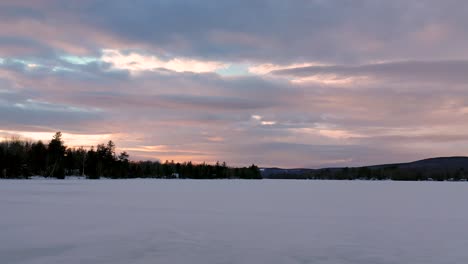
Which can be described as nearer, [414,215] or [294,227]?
[294,227]

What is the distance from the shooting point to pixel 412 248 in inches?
503

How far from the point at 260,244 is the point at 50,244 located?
19.7 ft

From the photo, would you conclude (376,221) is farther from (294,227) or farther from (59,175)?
(59,175)

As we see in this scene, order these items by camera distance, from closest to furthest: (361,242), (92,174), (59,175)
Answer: (361,242) < (59,175) < (92,174)

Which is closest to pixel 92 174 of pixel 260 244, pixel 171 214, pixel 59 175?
pixel 59 175

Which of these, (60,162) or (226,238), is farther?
(60,162)

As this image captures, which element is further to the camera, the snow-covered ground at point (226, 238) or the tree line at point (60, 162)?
the tree line at point (60, 162)

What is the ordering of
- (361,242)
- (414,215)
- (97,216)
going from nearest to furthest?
1. (361,242)
2. (97,216)
3. (414,215)

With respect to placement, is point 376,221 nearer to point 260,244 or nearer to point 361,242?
point 361,242

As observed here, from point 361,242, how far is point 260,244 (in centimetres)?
315

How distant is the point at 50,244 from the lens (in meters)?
13.0

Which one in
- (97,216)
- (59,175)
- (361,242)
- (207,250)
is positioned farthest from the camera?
(59,175)

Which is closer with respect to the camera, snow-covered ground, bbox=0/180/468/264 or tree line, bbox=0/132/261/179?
snow-covered ground, bbox=0/180/468/264

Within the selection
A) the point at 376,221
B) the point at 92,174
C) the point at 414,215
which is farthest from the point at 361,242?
the point at 92,174
